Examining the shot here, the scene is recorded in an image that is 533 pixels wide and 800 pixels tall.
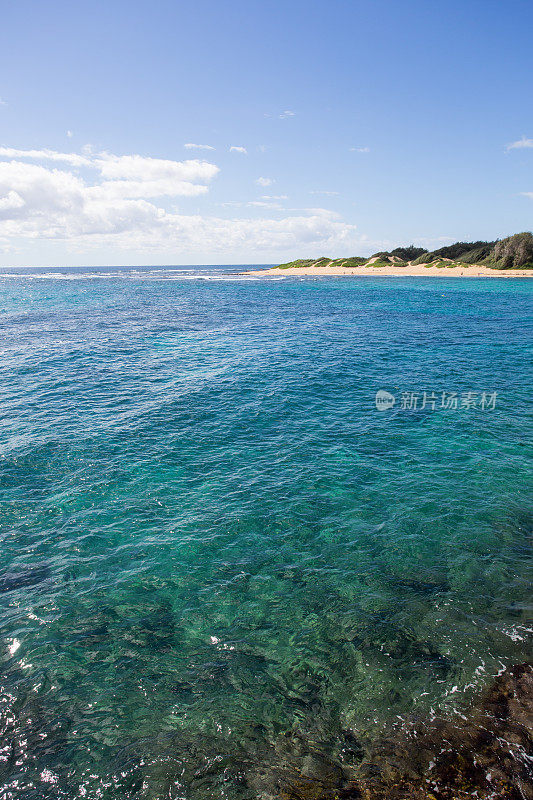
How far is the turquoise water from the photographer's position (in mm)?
7898

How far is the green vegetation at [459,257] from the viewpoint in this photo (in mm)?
117988

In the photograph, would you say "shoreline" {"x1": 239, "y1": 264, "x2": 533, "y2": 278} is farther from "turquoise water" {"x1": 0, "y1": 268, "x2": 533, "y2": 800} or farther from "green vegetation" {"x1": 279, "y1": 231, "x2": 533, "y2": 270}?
"turquoise water" {"x1": 0, "y1": 268, "x2": 533, "y2": 800}

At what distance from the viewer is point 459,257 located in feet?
478

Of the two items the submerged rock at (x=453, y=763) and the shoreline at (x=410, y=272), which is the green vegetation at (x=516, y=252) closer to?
the shoreline at (x=410, y=272)

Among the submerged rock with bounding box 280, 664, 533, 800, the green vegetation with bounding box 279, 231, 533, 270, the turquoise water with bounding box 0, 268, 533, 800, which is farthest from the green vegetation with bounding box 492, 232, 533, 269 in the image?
the submerged rock with bounding box 280, 664, 533, 800

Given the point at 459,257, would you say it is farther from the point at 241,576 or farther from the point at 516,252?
the point at 241,576

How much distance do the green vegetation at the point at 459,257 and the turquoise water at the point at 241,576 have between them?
11557 cm

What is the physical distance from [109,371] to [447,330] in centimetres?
4097

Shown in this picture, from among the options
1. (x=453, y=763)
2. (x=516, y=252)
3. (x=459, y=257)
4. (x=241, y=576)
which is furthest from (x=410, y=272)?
(x=453, y=763)

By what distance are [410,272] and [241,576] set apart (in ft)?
485

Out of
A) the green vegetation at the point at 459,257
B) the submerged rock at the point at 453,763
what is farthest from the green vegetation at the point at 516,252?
the submerged rock at the point at 453,763

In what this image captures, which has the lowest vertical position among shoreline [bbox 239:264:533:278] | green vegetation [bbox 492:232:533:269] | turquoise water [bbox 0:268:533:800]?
turquoise water [bbox 0:268:533:800]

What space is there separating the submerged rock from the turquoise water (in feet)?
1.12

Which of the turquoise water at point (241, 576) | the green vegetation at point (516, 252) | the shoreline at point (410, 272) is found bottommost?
the turquoise water at point (241, 576)
